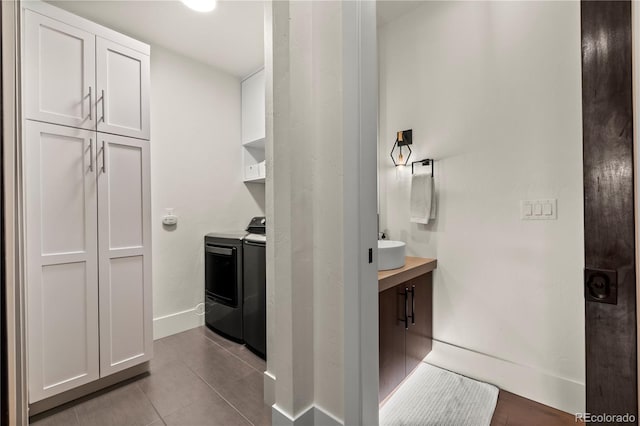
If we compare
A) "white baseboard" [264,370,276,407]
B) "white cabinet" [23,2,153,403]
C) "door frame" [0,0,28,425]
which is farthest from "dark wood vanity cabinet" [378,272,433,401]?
"white cabinet" [23,2,153,403]

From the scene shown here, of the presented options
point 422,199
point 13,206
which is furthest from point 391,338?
point 13,206

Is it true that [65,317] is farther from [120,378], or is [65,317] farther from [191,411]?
[191,411]

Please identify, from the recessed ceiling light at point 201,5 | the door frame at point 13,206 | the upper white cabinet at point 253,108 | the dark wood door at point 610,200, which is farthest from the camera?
the upper white cabinet at point 253,108

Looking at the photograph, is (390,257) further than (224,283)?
No

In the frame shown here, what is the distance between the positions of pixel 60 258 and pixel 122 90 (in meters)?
1.09

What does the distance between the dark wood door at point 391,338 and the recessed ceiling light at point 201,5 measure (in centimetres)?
222

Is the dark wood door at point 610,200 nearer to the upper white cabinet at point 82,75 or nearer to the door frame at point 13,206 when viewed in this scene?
the door frame at point 13,206

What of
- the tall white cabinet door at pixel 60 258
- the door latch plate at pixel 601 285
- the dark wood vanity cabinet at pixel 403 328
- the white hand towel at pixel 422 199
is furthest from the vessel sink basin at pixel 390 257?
the tall white cabinet door at pixel 60 258

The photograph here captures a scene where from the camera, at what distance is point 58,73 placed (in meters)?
1.59

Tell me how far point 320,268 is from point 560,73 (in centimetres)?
171

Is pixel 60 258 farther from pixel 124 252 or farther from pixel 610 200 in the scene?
pixel 610 200

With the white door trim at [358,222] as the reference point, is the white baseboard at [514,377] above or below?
below

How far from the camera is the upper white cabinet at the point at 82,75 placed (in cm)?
152

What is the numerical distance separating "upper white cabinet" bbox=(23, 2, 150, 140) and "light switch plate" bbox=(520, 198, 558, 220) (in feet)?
8.11
